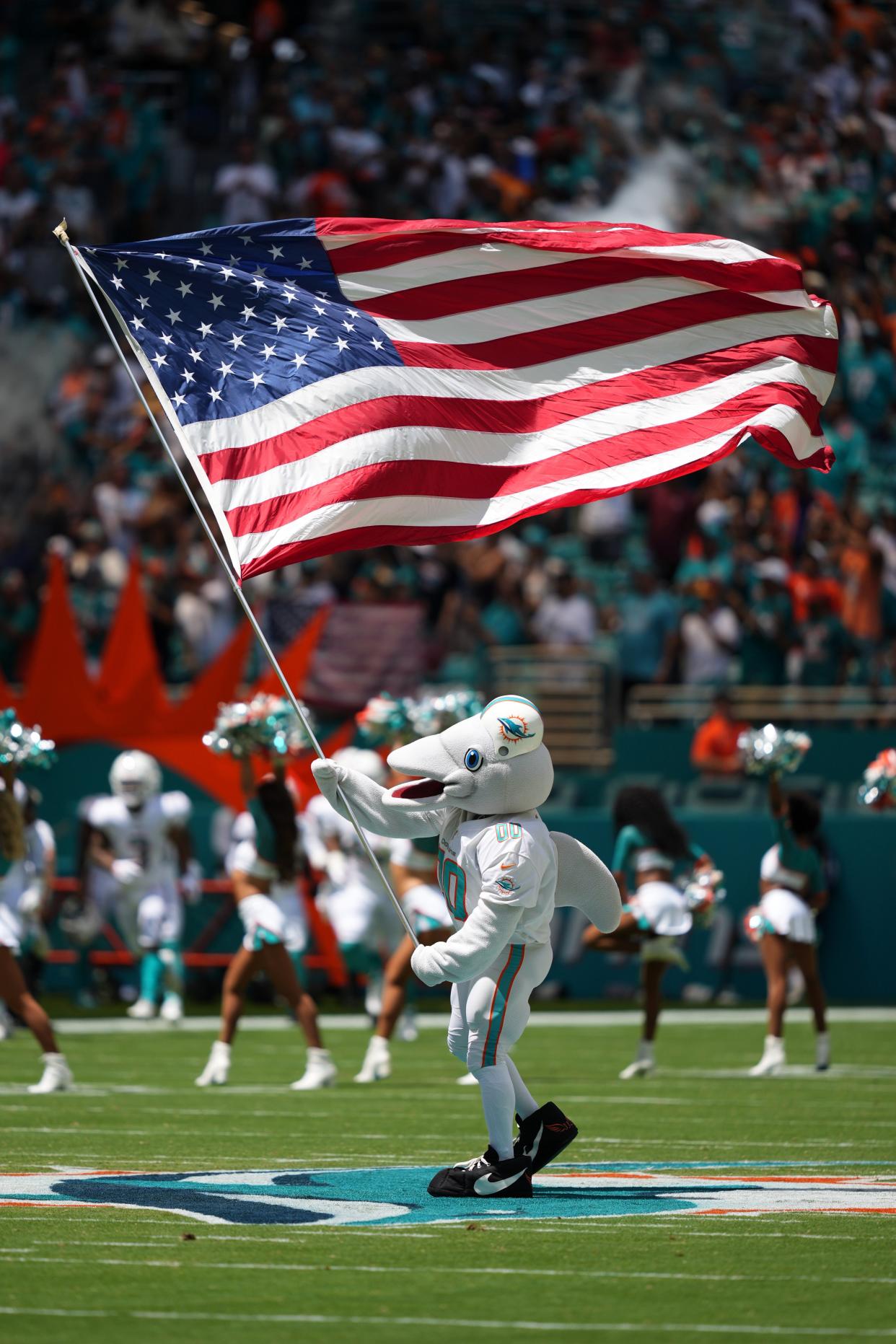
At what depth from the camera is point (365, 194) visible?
2520 cm

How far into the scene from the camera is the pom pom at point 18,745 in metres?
12.3

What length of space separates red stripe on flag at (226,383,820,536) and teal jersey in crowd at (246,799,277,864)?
4.57m

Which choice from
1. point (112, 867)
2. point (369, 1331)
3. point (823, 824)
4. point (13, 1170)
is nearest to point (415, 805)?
point (13, 1170)

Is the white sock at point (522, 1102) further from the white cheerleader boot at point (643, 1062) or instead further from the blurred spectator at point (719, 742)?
the blurred spectator at point (719, 742)

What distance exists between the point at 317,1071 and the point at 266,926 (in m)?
0.86

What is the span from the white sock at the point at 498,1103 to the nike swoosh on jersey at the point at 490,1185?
0.07m

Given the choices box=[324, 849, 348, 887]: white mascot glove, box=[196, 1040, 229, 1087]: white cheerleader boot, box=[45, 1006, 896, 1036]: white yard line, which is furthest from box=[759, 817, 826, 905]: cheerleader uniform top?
box=[324, 849, 348, 887]: white mascot glove

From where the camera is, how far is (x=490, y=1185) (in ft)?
25.5

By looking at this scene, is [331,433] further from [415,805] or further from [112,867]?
[112,867]

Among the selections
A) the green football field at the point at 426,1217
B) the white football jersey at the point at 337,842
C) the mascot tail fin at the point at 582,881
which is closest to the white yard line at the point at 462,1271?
the green football field at the point at 426,1217

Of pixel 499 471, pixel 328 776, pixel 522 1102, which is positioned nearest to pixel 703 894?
pixel 499 471

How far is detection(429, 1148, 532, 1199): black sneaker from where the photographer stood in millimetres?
7770

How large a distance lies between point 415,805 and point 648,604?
12856 millimetres

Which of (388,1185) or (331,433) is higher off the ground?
(331,433)
